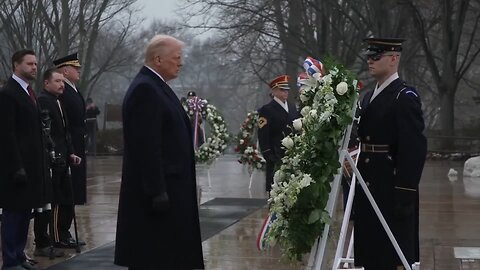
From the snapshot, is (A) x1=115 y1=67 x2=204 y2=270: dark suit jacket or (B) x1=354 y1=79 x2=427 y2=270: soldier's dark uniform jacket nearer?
(A) x1=115 y1=67 x2=204 y2=270: dark suit jacket

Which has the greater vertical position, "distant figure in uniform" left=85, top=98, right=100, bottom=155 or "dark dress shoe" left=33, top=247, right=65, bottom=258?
"distant figure in uniform" left=85, top=98, right=100, bottom=155

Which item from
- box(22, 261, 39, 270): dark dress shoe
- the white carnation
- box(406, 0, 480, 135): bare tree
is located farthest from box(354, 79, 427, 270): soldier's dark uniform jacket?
box(406, 0, 480, 135): bare tree

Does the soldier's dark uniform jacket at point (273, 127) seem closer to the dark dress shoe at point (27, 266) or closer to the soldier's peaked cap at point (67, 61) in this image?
the soldier's peaked cap at point (67, 61)

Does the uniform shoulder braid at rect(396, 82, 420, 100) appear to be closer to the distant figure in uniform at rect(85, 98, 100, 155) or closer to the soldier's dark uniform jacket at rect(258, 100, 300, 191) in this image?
the soldier's dark uniform jacket at rect(258, 100, 300, 191)

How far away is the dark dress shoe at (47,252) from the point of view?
9355 millimetres

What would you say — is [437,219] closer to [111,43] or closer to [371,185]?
[371,185]

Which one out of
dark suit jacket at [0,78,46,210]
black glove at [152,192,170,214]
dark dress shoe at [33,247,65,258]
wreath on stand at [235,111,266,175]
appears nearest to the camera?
black glove at [152,192,170,214]

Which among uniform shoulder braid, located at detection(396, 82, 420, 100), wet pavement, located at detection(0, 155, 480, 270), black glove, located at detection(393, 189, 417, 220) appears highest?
uniform shoulder braid, located at detection(396, 82, 420, 100)

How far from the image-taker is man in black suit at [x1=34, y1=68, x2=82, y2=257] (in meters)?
9.45

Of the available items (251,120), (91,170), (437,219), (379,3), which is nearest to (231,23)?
(379,3)

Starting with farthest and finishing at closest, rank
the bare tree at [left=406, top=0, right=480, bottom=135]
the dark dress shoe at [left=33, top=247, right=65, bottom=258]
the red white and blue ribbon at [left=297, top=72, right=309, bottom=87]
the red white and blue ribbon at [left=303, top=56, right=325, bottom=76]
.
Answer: the bare tree at [left=406, top=0, right=480, bottom=135], the dark dress shoe at [left=33, top=247, right=65, bottom=258], the red white and blue ribbon at [left=303, top=56, right=325, bottom=76], the red white and blue ribbon at [left=297, top=72, right=309, bottom=87]

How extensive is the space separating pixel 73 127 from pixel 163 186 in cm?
443

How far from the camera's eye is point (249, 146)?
17.0 metres

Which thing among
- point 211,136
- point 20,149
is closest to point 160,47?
point 20,149
